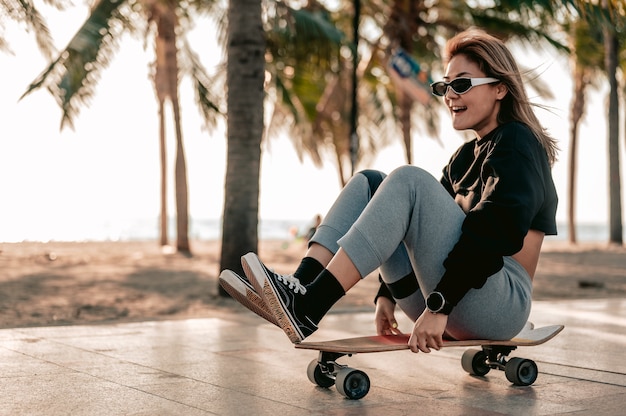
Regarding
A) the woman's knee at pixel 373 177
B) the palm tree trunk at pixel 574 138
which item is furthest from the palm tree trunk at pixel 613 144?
the woman's knee at pixel 373 177

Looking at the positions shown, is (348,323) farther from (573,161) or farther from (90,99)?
(573,161)

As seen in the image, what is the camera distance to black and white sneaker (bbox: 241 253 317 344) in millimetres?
3365

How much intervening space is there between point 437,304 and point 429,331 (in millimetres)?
110

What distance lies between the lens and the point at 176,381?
13.2 feet

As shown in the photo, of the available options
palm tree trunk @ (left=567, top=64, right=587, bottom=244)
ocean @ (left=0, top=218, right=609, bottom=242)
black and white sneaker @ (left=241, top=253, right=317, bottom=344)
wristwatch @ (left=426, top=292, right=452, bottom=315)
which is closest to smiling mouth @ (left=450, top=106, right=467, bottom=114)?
wristwatch @ (left=426, top=292, right=452, bottom=315)

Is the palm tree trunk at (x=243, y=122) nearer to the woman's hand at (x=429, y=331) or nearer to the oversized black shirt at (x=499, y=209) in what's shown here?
the oversized black shirt at (x=499, y=209)

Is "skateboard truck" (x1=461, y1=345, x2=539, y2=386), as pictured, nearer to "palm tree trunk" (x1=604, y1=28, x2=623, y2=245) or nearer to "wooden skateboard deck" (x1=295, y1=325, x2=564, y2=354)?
"wooden skateboard deck" (x1=295, y1=325, x2=564, y2=354)

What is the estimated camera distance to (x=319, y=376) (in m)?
3.85

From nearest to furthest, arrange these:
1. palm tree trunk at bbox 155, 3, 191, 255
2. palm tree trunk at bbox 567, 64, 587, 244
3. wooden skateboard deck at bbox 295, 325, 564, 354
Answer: wooden skateboard deck at bbox 295, 325, 564, 354 → palm tree trunk at bbox 155, 3, 191, 255 → palm tree trunk at bbox 567, 64, 587, 244

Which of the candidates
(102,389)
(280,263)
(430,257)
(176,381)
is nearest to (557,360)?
(430,257)

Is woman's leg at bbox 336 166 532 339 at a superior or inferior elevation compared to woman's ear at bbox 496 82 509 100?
inferior

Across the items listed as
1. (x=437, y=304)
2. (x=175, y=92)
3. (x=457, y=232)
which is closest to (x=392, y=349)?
(x=437, y=304)

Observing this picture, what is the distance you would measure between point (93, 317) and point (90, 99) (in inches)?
287

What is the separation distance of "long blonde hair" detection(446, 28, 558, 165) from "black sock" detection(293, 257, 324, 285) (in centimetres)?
103
